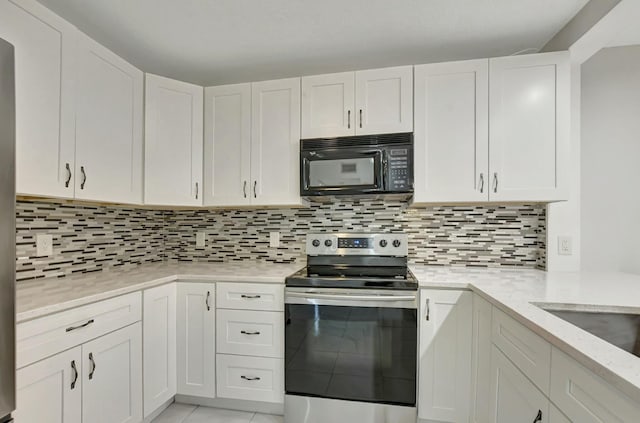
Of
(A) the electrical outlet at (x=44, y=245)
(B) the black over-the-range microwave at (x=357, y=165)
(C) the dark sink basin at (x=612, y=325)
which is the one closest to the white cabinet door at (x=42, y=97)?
(A) the electrical outlet at (x=44, y=245)

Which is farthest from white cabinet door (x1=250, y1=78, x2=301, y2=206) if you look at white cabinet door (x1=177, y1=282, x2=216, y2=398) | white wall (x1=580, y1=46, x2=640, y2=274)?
white wall (x1=580, y1=46, x2=640, y2=274)

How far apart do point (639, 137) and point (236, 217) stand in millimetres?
2838

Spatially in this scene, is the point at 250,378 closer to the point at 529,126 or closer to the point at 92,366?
the point at 92,366

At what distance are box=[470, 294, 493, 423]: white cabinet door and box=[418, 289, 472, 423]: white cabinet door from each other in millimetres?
34

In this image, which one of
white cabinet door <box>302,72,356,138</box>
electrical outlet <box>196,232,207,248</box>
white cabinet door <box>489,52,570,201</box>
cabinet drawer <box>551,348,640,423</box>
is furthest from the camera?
electrical outlet <box>196,232,207,248</box>

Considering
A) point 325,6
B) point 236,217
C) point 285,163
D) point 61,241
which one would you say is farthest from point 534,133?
point 61,241

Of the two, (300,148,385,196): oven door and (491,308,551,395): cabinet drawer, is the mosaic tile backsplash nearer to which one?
(300,148,385,196): oven door

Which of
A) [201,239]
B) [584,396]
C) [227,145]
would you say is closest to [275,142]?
[227,145]

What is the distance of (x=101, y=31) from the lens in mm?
1765

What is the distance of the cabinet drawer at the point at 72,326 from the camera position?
1122mm

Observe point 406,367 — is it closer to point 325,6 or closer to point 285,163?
point 285,163

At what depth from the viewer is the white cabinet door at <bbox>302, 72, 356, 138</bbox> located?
1997 mm

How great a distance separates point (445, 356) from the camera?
5.47 ft

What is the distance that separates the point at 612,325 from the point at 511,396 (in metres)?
0.49
